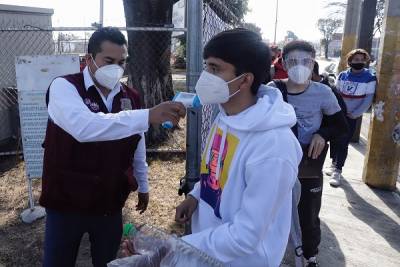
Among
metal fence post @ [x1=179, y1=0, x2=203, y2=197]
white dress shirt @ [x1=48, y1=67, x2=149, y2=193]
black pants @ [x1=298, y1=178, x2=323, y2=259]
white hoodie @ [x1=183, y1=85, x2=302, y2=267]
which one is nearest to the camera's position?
white hoodie @ [x1=183, y1=85, x2=302, y2=267]

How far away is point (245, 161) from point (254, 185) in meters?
0.11

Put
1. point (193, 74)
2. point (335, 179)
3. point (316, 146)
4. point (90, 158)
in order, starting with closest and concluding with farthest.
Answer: point (90, 158), point (193, 74), point (316, 146), point (335, 179)

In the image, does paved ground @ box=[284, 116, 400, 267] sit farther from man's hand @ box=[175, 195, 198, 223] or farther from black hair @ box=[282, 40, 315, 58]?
man's hand @ box=[175, 195, 198, 223]

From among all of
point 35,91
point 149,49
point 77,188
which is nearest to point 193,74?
point 77,188

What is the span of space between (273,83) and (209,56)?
5.02 ft

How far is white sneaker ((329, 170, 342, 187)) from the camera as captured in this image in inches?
220

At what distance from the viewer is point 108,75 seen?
2182 mm

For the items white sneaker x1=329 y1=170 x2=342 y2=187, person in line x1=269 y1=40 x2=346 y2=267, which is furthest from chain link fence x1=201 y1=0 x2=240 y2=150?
white sneaker x1=329 y1=170 x2=342 y2=187

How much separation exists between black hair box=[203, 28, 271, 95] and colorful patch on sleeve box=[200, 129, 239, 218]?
0.94 ft

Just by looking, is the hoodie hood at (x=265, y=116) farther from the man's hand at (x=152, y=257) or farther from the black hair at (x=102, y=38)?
the black hair at (x=102, y=38)

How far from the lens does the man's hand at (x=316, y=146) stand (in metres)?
2.74

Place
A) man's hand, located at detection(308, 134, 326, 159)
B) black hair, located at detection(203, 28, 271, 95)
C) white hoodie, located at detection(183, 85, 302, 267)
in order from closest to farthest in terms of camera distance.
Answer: white hoodie, located at detection(183, 85, 302, 267), black hair, located at detection(203, 28, 271, 95), man's hand, located at detection(308, 134, 326, 159)

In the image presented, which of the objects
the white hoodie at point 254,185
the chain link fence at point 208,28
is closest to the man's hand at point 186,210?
the white hoodie at point 254,185

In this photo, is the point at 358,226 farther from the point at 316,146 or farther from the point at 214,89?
the point at 214,89
